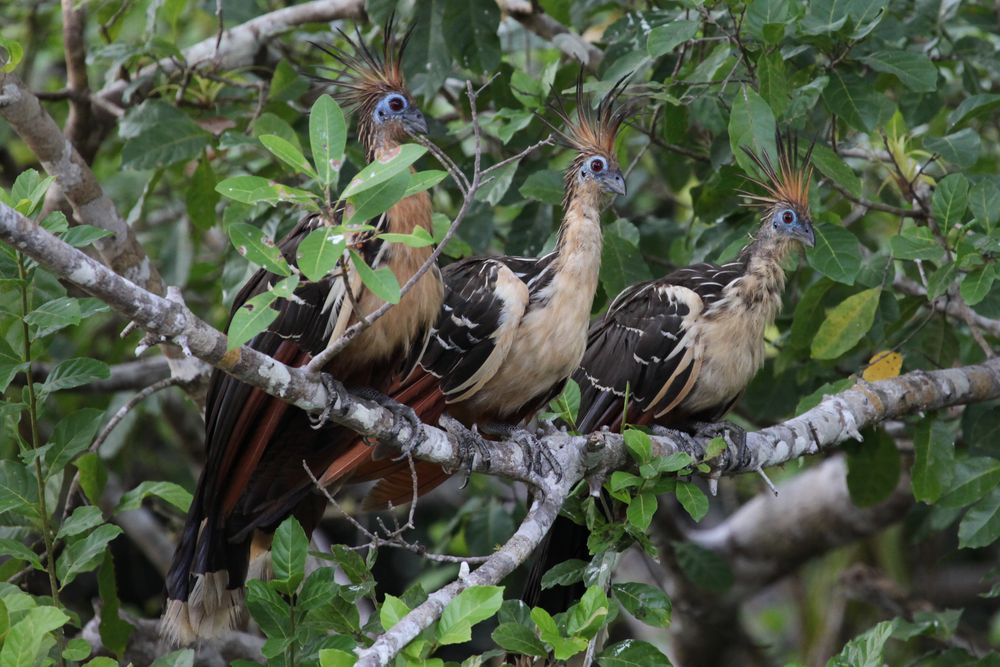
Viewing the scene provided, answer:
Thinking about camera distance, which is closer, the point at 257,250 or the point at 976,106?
the point at 257,250

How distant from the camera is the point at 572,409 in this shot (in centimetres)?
366

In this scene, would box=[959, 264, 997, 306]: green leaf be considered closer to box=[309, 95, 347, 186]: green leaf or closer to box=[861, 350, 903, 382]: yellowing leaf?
box=[861, 350, 903, 382]: yellowing leaf

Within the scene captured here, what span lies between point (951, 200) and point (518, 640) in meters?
1.98

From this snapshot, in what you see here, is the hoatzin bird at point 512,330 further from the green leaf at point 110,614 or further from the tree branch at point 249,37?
the tree branch at point 249,37

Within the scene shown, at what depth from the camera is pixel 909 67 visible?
3793 millimetres

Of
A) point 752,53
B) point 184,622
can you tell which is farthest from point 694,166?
point 184,622

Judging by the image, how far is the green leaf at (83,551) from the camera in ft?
10.4

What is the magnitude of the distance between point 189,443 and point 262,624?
11.0 ft

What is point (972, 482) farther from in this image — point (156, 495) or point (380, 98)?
point (156, 495)

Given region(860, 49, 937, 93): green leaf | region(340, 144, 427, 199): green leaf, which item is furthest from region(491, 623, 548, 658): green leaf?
region(860, 49, 937, 93): green leaf

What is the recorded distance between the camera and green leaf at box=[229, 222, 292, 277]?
2.45 metres

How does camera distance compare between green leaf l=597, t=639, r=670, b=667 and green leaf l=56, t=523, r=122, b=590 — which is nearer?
green leaf l=597, t=639, r=670, b=667

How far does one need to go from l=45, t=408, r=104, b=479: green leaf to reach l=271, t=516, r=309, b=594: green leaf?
28.3 inches

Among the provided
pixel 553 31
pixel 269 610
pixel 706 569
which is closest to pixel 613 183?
pixel 553 31
